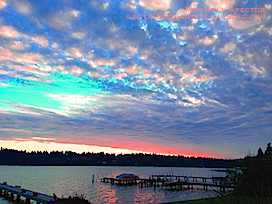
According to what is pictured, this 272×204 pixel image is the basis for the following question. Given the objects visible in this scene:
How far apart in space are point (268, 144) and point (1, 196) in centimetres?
5688

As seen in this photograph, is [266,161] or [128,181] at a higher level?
[266,161]

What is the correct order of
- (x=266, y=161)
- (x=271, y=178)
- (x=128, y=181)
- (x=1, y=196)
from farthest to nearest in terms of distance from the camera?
(x=128, y=181) < (x=1, y=196) < (x=266, y=161) < (x=271, y=178)

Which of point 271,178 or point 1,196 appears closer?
point 271,178

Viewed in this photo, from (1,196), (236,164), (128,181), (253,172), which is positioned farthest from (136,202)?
(128,181)

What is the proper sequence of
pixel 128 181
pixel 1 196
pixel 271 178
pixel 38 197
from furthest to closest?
pixel 128 181
pixel 1 196
pixel 38 197
pixel 271 178

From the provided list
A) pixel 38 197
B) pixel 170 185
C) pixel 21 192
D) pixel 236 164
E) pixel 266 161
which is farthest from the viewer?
pixel 170 185

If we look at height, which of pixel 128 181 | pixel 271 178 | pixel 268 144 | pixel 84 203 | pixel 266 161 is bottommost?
pixel 128 181

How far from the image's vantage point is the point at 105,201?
152ft

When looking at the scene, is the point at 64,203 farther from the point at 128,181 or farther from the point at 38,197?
the point at 128,181

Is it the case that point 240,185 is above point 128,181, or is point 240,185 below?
above

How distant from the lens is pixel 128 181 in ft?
286

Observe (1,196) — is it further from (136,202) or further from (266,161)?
(266,161)

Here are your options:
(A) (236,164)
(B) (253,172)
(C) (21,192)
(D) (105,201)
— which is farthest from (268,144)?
(C) (21,192)

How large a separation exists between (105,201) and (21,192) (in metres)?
15.9
